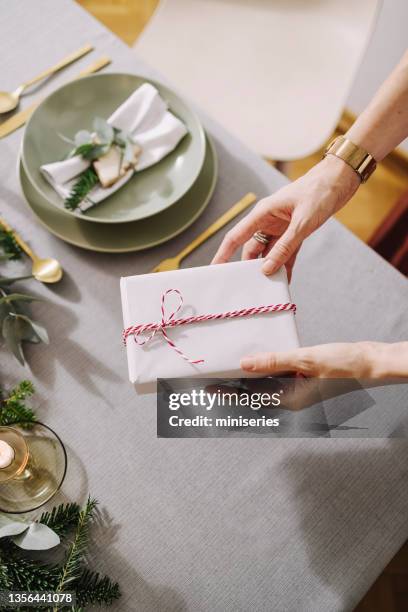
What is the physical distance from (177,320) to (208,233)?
269 millimetres

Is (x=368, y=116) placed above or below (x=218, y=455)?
above

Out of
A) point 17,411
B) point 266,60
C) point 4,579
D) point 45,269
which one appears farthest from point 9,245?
point 266,60

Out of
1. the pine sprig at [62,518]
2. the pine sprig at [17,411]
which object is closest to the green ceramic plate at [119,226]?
the pine sprig at [17,411]

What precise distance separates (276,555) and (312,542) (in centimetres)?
5

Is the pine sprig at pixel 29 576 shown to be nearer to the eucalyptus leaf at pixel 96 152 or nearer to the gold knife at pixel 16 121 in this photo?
the eucalyptus leaf at pixel 96 152

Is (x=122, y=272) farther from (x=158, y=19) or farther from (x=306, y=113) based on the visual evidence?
(x=158, y=19)

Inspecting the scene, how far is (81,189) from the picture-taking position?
855 millimetres

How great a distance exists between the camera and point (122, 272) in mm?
856

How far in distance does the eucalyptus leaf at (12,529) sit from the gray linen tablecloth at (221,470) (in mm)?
85

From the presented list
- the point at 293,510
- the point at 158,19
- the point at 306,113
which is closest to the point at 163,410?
the point at 293,510

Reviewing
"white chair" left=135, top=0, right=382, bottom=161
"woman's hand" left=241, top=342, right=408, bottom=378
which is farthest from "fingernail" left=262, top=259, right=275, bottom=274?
"white chair" left=135, top=0, right=382, bottom=161

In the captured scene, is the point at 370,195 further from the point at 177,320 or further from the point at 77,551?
the point at 77,551

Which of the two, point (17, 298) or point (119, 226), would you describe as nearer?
point (17, 298)

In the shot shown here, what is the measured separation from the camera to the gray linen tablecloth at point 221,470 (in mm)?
696
